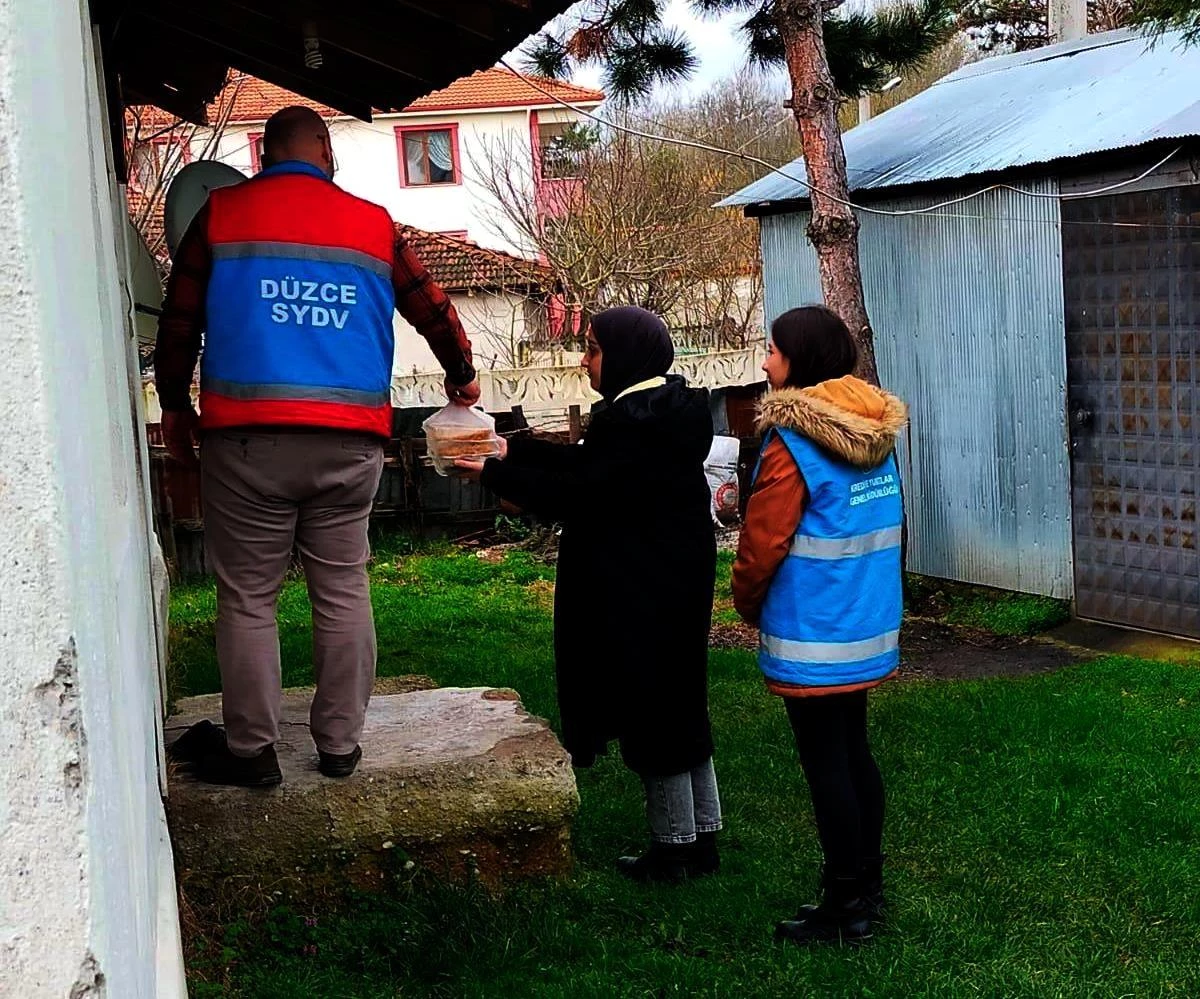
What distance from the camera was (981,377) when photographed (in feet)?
30.5

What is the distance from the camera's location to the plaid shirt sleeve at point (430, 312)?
157 inches

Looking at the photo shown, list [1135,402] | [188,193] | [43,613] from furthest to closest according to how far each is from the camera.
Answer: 1. [1135,402]
2. [188,193]
3. [43,613]

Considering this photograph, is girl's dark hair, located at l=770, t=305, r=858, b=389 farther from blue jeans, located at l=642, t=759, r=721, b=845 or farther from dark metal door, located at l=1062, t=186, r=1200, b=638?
dark metal door, located at l=1062, t=186, r=1200, b=638

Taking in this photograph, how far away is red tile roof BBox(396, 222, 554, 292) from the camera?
1024 inches

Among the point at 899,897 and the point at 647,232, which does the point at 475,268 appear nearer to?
the point at 647,232

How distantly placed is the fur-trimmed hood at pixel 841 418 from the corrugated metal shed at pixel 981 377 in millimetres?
5195

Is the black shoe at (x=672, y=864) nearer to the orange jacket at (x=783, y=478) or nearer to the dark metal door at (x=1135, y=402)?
the orange jacket at (x=783, y=478)

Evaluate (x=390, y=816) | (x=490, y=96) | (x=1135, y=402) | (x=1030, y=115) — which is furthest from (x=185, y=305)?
(x=490, y=96)

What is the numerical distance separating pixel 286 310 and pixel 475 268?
23293 mm

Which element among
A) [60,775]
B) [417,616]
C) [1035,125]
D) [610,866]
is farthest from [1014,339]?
[60,775]

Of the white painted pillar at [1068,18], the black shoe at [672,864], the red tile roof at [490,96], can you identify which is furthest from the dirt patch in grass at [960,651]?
the red tile roof at [490,96]

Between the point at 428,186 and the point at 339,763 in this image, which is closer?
the point at 339,763

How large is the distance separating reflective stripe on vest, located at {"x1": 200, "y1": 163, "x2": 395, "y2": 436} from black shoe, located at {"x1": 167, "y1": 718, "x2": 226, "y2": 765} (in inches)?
39.7

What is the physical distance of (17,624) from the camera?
4.24ft
